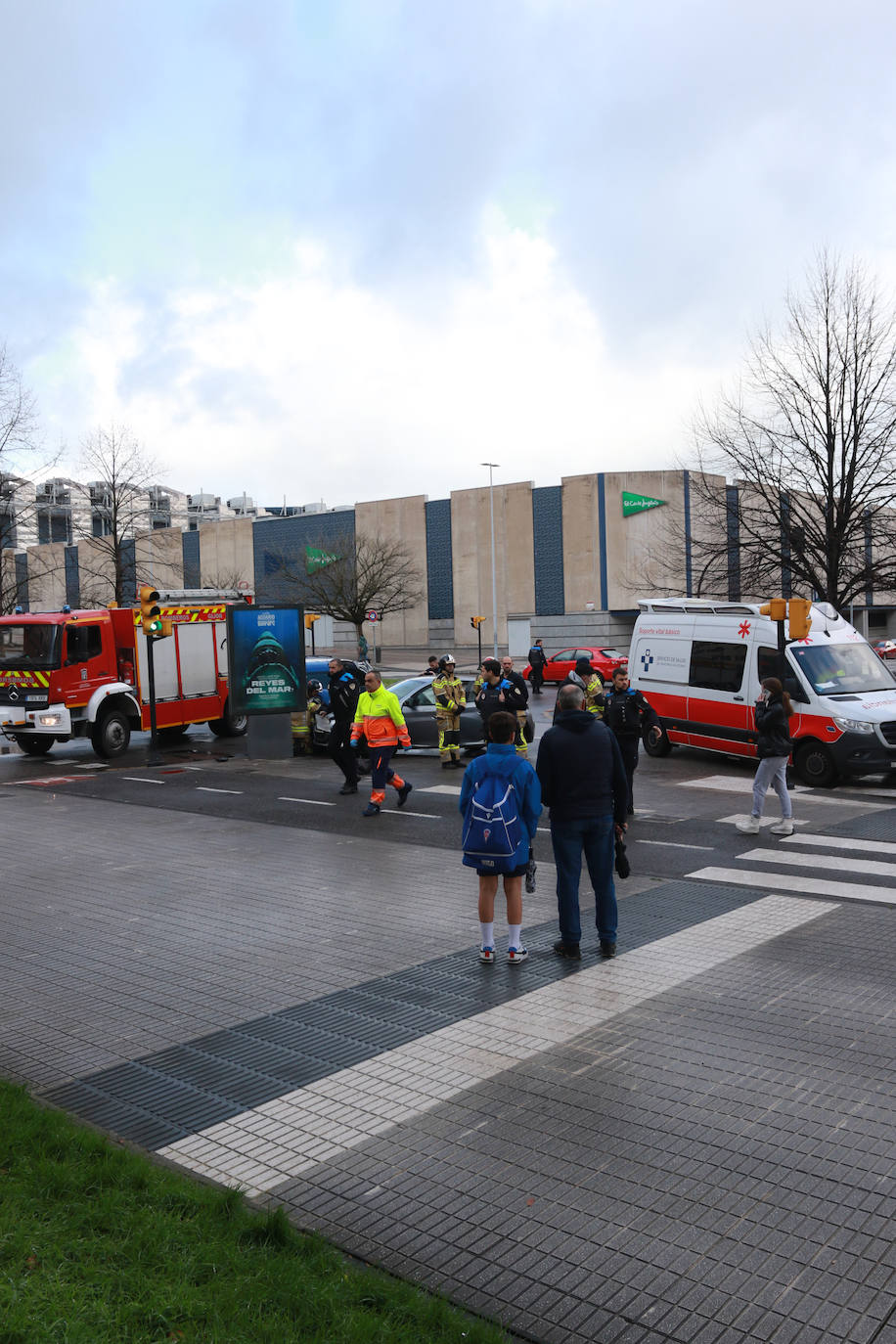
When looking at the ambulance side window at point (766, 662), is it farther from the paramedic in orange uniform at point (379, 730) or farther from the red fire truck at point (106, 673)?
the red fire truck at point (106, 673)

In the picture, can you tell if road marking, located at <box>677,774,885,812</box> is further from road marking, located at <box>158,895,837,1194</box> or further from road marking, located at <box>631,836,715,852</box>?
road marking, located at <box>158,895,837,1194</box>

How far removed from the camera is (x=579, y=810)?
24.0ft

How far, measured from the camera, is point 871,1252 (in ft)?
12.6

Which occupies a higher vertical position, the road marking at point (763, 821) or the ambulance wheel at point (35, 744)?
the ambulance wheel at point (35, 744)

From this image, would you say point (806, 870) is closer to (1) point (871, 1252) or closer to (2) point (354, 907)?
(2) point (354, 907)

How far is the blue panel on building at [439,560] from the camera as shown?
60062mm

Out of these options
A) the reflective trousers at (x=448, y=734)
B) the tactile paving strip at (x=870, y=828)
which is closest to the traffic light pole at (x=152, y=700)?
the reflective trousers at (x=448, y=734)

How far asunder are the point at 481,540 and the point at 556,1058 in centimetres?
5380

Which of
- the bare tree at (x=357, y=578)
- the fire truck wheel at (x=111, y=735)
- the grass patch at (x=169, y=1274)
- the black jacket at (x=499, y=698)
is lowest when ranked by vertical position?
the grass patch at (x=169, y=1274)

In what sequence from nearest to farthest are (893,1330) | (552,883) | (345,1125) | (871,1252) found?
(893,1330), (871,1252), (345,1125), (552,883)

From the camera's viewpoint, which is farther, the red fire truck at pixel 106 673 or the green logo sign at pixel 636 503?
the green logo sign at pixel 636 503

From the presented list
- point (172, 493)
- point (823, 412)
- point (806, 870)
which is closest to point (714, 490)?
point (823, 412)

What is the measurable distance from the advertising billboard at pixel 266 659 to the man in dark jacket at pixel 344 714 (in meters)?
4.63

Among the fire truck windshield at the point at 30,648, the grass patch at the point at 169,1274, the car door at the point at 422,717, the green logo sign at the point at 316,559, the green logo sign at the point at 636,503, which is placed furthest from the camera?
the green logo sign at the point at 316,559
